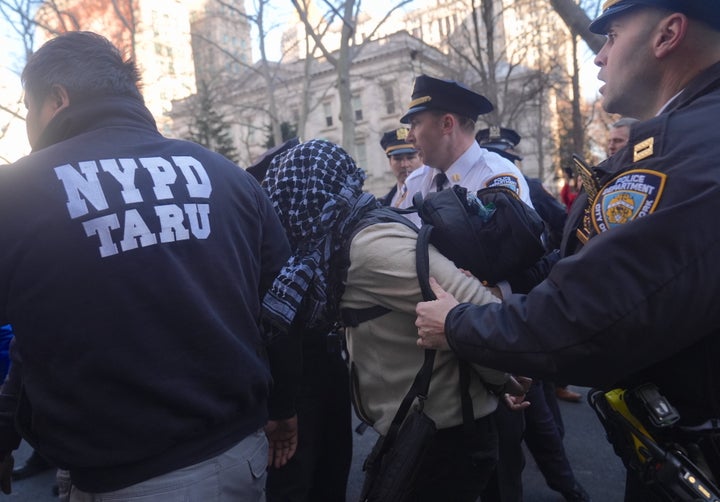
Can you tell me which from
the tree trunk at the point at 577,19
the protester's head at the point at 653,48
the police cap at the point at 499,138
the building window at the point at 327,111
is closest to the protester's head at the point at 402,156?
the police cap at the point at 499,138

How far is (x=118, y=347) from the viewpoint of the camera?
4.26 ft

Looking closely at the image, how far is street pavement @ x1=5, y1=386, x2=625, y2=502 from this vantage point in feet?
10.8

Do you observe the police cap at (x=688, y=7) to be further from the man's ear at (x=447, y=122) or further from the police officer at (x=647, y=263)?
the man's ear at (x=447, y=122)

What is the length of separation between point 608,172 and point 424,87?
1.95 metres

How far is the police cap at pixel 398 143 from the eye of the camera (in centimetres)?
522

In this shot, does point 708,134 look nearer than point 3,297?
Yes

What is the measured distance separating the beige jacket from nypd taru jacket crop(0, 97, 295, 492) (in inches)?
16.8

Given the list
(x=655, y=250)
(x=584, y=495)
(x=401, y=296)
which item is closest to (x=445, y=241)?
(x=401, y=296)

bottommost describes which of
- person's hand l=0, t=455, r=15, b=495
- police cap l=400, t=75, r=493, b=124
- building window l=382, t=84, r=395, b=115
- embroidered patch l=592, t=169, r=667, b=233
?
person's hand l=0, t=455, r=15, b=495

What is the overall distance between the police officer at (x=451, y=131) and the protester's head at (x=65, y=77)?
190 cm

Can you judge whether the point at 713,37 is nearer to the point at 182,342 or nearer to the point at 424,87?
the point at 182,342

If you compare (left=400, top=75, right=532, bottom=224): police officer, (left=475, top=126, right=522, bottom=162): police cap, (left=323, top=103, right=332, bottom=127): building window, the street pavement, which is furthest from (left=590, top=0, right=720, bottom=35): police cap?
(left=323, top=103, right=332, bottom=127): building window

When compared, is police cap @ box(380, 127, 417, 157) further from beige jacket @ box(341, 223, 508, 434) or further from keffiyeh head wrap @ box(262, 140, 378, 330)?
beige jacket @ box(341, 223, 508, 434)

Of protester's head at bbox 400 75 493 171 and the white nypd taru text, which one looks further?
protester's head at bbox 400 75 493 171
